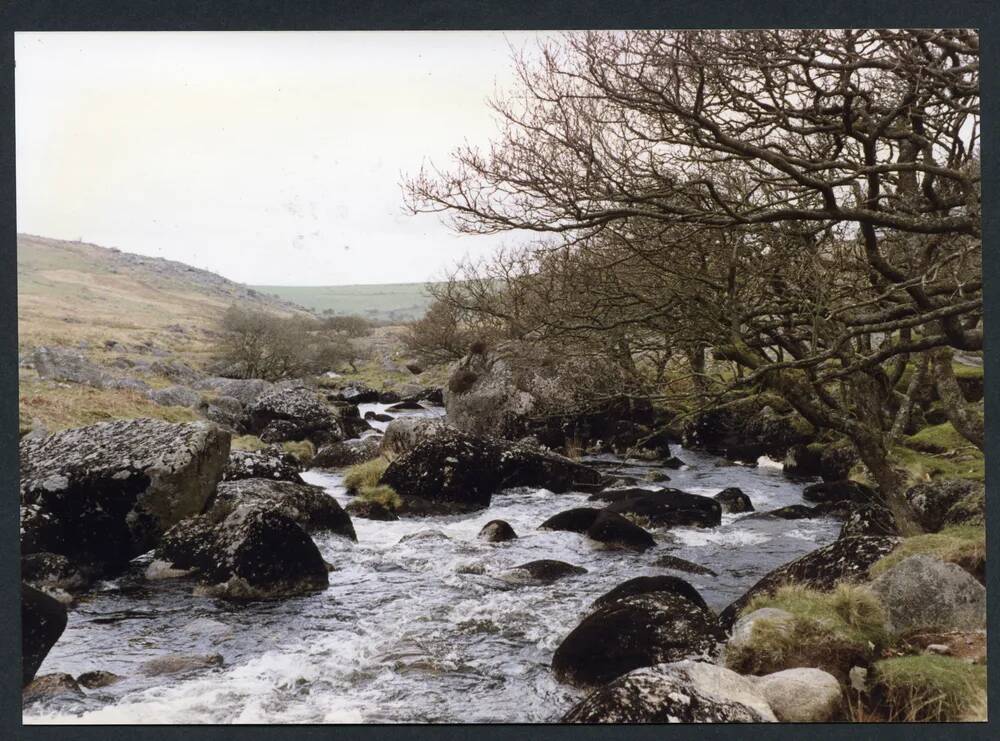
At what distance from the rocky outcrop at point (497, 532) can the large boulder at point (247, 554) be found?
1.66 meters

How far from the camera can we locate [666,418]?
11023 millimetres

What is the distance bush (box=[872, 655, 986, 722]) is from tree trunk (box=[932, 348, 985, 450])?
1706 millimetres

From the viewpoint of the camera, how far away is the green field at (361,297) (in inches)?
243

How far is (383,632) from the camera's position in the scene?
5.11 m

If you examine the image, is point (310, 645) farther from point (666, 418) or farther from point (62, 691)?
point (666, 418)

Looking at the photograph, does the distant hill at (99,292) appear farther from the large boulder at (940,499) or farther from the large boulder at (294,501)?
the large boulder at (940,499)

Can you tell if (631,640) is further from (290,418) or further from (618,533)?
(290,418)

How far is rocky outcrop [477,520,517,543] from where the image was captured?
23.2 feet

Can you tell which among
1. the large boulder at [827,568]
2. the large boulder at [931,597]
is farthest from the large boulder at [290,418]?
the large boulder at [931,597]

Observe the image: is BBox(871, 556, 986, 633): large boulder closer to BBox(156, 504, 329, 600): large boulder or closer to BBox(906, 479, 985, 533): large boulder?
BBox(906, 479, 985, 533): large boulder

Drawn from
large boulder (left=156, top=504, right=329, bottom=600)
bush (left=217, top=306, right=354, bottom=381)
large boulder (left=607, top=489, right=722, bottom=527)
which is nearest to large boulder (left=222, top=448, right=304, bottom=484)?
bush (left=217, top=306, right=354, bottom=381)

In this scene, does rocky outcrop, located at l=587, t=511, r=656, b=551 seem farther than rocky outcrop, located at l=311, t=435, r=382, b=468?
No

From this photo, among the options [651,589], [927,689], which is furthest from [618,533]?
[927,689]

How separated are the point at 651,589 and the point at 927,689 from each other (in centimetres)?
183
